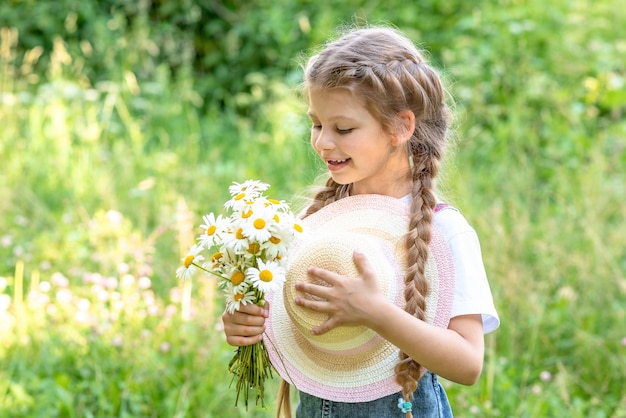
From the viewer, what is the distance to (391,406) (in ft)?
6.46

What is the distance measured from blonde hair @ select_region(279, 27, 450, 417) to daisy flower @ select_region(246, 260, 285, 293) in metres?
0.28

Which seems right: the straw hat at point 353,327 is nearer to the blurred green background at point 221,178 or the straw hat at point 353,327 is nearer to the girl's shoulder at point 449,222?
the girl's shoulder at point 449,222

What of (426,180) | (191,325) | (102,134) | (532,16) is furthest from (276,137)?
(426,180)

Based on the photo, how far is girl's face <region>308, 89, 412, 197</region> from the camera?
1.89 m

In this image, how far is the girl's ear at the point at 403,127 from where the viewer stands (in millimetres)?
1938

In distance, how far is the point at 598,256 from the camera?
3.70 metres

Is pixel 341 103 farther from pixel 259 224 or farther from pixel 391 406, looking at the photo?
pixel 391 406

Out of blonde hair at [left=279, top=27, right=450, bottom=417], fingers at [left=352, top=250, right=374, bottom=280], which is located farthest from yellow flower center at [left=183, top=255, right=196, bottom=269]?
blonde hair at [left=279, top=27, right=450, bottom=417]

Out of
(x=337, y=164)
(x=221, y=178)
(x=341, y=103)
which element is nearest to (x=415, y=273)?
(x=337, y=164)

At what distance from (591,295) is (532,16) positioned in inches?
95.4

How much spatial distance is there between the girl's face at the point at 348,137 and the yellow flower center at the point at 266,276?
30 centimetres

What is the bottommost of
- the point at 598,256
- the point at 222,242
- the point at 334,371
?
the point at 334,371

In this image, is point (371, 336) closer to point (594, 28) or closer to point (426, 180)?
point (426, 180)

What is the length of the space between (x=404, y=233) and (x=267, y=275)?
33 centimetres
